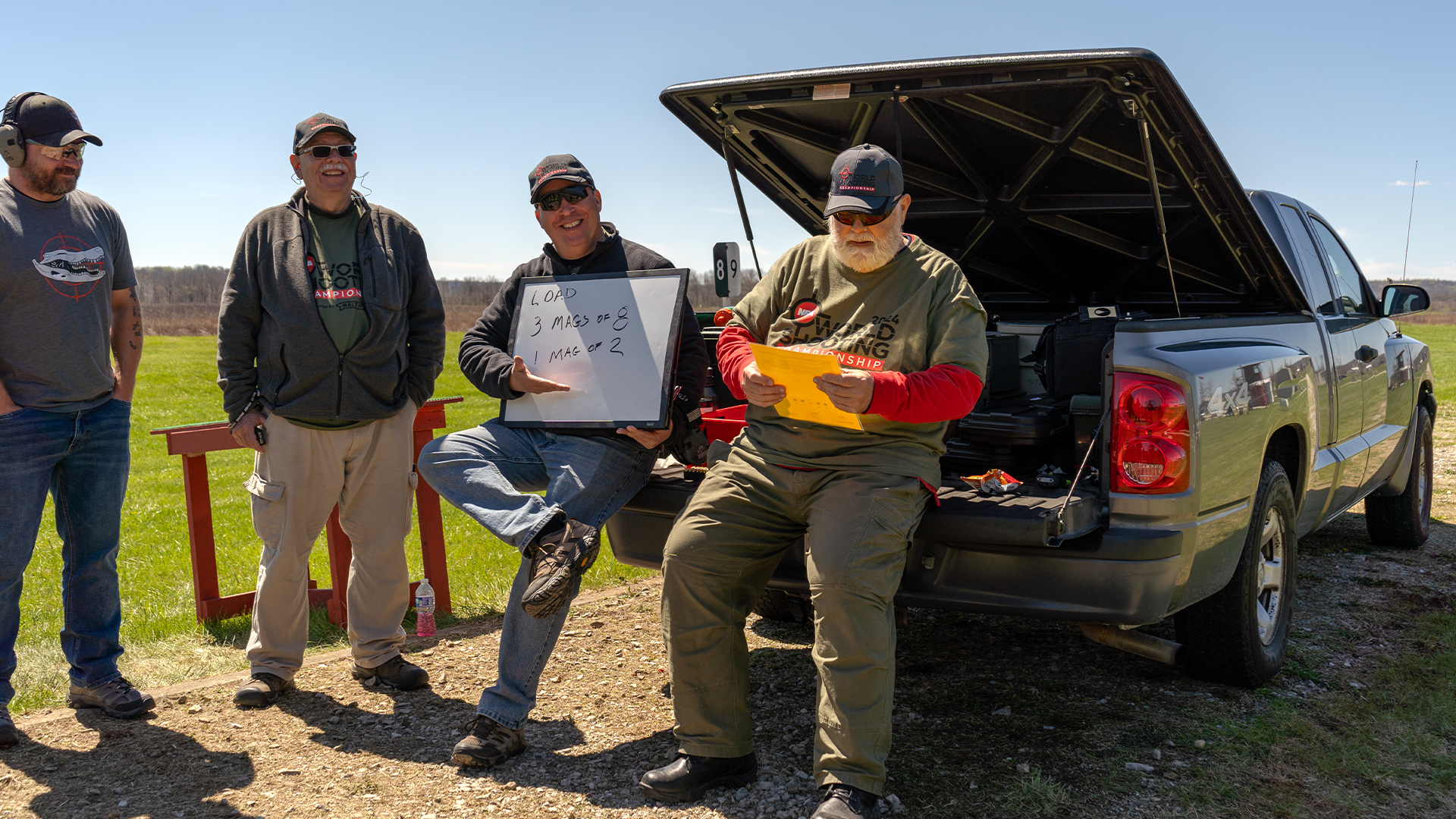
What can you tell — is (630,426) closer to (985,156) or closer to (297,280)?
(297,280)

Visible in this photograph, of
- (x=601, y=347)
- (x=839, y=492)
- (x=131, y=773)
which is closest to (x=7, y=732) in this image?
(x=131, y=773)

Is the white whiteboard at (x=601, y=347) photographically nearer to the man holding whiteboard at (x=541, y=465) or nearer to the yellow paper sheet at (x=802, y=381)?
the man holding whiteboard at (x=541, y=465)

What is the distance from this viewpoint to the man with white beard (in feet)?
9.75

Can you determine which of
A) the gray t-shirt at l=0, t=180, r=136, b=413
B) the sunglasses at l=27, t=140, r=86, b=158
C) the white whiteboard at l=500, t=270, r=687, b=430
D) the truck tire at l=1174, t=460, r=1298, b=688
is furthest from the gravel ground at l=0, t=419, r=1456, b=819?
the sunglasses at l=27, t=140, r=86, b=158

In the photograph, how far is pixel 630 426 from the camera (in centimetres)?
378

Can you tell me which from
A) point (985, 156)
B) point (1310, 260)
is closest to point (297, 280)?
point (985, 156)

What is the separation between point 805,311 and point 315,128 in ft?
6.59

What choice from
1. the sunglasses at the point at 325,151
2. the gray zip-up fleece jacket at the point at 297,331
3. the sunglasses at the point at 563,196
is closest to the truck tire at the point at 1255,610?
the sunglasses at the point at 563,196

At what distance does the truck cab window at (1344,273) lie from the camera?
536cm

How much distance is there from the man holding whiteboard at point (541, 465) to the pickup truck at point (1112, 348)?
26 centimetres

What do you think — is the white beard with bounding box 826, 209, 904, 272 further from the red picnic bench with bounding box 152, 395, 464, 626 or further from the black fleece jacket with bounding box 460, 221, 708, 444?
the red picnic bench with bounding box 152, 395, 464, 626

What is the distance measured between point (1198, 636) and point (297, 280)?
3.64 metres

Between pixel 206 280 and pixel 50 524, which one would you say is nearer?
pixel 50 524

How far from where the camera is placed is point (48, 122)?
12.2ft
